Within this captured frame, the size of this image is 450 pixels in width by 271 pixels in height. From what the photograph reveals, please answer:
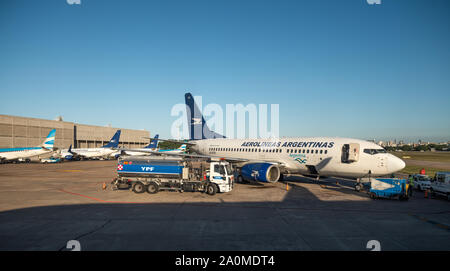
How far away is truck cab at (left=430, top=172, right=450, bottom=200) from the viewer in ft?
68.4

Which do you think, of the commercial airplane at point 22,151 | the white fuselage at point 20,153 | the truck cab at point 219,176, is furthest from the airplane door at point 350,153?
the white fuselage at point 20,153

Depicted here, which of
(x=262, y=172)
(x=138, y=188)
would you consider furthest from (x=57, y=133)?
(x=262, y=172)

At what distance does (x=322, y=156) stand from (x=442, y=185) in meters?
9.25

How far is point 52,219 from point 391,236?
16.7 m

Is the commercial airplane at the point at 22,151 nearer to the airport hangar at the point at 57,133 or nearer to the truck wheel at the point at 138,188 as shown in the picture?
the airport hangar at the point at 57,133

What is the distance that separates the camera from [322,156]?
1008 inches

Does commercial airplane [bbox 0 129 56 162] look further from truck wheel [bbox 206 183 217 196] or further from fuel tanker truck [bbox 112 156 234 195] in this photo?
truck wheel [bbox 206 183 217 196]

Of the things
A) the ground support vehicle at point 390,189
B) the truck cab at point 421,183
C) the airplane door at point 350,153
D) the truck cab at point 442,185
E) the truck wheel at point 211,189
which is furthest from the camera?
the truck cab at point 421,183

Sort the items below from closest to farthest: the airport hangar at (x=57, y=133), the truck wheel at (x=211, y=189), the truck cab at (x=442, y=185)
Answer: the truck cab at (x=442, y=185) → the truck wheel at (x=211, y=189) → the airport hangar at (x=57, y=133)

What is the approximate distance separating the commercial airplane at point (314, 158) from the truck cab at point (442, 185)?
292 cm

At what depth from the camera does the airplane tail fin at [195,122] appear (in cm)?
4325
